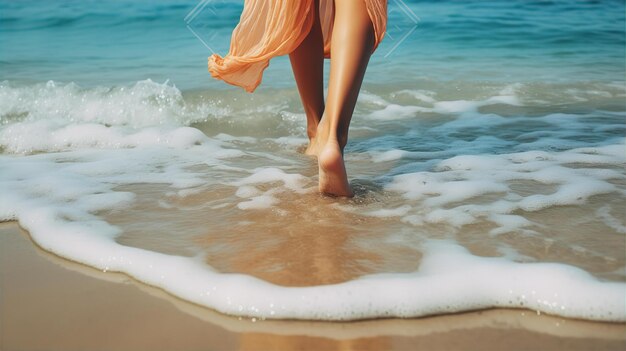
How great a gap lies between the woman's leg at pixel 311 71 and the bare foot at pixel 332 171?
1.86 feet

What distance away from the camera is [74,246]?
161 cm

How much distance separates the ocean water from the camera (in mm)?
1369

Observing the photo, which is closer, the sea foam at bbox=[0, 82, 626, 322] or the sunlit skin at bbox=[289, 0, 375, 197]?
the sea foam at bbox=[0, 82, 626, 322]

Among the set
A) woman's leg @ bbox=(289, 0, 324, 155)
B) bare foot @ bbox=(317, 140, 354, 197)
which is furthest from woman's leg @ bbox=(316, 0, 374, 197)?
woman's leg @ bbox=(289, 0, 324, 155)

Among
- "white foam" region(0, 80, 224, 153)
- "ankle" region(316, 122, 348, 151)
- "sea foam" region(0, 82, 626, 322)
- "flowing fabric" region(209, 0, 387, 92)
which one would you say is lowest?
"white foam" region(0, 80, 224, 153)

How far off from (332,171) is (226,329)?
65 centimetres

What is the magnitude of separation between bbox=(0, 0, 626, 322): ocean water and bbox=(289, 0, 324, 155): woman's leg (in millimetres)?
170

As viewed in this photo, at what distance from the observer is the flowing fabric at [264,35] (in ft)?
7.15

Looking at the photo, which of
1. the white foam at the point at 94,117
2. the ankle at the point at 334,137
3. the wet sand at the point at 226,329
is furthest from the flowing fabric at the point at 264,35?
the wet sand at the point at 226,329

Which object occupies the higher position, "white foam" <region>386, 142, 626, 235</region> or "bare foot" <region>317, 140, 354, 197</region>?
"bare foot" <region>317, 140, 354, 197</region>

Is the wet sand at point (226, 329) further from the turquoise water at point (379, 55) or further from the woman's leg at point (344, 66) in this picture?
the turquoise water at point (379, 55)

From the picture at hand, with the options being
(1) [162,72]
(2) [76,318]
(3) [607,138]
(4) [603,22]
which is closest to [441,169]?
(3) [607,138]

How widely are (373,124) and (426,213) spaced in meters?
1.37

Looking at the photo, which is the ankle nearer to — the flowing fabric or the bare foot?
the bare foot
